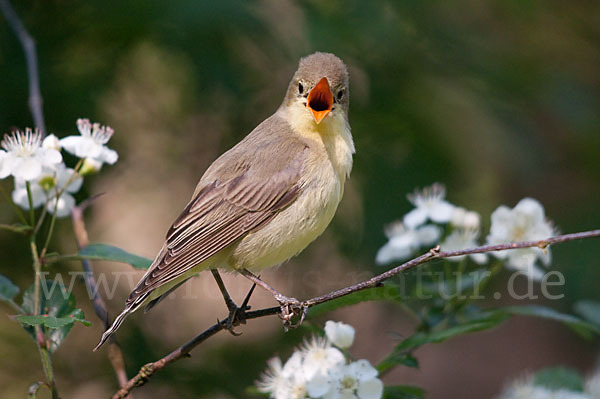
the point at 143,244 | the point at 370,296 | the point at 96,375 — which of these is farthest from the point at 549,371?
the point at 143,244

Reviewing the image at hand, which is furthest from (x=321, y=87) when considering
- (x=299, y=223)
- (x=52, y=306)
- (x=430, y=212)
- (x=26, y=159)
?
(x=52, y=306)

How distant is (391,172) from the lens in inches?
152

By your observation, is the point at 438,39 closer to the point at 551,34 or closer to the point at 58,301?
the point at 551,34

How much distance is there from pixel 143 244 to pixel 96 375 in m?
1.81

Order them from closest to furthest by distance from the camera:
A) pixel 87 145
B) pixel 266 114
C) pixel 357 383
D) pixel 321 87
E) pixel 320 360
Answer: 1. pixel 357 383
2. pixel 320 360
3. pixel 87 145
4. pixel 321 87
5. pixel 266 114

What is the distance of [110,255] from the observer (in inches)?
98.1

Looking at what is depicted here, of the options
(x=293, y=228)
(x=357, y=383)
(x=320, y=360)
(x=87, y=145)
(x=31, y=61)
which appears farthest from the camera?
(x=31, y=61)

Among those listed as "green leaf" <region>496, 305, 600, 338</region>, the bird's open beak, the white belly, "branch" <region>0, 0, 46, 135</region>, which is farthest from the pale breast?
"branch" <region>0, 0, 46, 135</region>

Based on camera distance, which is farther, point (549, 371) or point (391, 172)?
point (391, 172)

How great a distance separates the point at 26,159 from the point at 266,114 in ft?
6.02

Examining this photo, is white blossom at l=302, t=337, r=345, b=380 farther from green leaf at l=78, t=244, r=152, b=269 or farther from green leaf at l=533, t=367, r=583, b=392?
green leaf at l=533, t=367, r=583, b=392

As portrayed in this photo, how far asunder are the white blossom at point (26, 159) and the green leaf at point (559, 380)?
2.05 metres

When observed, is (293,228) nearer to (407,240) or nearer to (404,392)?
(407,240)

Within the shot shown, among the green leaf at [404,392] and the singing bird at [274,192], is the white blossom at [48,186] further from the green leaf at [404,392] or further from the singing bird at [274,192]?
the green leaf at [404,392]
